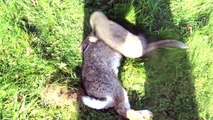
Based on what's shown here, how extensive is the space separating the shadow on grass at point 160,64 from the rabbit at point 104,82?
198mm

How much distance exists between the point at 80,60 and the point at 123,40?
497 millimetres

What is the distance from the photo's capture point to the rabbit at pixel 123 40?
169 inches

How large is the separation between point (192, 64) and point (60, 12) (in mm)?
1475

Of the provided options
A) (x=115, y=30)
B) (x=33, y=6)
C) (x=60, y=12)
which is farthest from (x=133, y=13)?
(x=33, y=6)

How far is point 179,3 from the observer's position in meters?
4.71

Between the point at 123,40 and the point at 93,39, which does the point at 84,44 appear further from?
the point at 123,40

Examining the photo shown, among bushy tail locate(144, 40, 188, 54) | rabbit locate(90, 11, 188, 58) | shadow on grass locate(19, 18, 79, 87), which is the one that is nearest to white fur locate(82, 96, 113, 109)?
shadow on grass locate(19, 18, 79, 87)

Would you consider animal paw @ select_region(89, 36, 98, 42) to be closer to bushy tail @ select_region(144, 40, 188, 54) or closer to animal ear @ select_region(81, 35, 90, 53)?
animal ear @ select_region(81, 35, 90, 53)

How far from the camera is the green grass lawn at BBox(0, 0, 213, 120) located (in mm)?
4195

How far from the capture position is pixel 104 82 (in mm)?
4078

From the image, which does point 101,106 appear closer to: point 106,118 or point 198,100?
point 106,118

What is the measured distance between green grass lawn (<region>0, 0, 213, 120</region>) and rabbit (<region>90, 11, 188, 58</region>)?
127 mm

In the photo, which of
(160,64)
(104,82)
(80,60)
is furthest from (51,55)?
(160,64)

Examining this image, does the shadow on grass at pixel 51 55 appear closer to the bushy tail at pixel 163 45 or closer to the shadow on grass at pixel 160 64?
the shadow on grass at pixel 160 64
